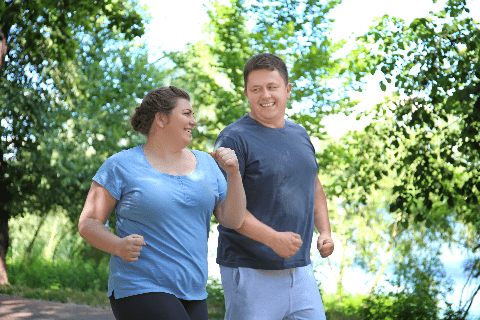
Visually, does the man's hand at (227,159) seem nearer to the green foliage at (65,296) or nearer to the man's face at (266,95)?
the man's face at (266,95)

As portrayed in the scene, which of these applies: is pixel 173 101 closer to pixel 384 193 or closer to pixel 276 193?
pixel 276 193

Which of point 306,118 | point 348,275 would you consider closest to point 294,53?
point 306,118

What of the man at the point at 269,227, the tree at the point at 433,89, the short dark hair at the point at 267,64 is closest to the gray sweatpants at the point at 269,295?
the man at the point at 269,227

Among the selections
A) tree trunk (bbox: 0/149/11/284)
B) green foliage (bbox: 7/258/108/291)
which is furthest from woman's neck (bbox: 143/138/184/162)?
tree trunk (bbox: 0/149/11/284)

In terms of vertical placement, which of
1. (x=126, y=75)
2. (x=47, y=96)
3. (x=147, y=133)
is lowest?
(x=147, y=133)

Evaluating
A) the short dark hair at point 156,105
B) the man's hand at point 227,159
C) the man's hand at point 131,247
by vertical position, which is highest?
the short dark hair at point 156,105

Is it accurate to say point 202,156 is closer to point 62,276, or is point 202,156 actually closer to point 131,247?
point 131,247

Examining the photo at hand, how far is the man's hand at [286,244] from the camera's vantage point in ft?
8.70

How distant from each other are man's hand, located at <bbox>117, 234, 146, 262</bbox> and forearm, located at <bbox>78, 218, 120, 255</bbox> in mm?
34

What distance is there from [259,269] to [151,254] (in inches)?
29.0

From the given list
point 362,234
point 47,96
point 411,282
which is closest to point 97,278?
point 47,96

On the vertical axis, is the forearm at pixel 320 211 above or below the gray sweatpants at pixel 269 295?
above

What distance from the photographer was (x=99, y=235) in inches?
89.4

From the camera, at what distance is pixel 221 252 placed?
2918 millimetres
